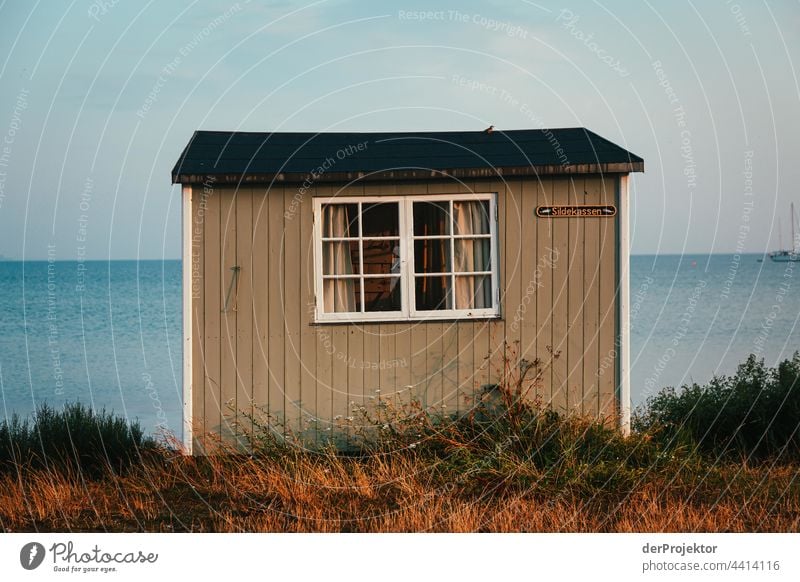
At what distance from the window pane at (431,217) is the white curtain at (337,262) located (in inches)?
28.9

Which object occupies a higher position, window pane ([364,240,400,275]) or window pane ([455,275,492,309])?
window pane ([364,240,400,275])

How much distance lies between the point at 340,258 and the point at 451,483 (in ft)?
Answer: 8.71

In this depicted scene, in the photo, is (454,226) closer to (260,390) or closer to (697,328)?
(260,390)

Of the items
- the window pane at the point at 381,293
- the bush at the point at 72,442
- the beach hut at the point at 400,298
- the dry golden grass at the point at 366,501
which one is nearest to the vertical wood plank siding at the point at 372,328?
the beach hut at the point at 400,298

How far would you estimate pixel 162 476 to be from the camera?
927 cm

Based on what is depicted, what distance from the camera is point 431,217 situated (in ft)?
31.9

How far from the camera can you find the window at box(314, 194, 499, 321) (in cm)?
963

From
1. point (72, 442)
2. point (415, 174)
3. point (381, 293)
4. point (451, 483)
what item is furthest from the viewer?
point (72, 442)

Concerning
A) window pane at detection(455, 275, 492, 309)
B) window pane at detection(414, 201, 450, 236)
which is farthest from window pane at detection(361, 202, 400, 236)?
window pane at detection(455, 275, 492, 309)

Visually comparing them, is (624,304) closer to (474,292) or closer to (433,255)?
(474,292)

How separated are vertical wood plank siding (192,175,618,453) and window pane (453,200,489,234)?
170 mm

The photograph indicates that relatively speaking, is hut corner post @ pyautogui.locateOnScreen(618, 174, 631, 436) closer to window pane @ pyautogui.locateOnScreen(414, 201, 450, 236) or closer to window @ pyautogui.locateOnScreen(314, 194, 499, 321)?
window @ pyautogui.locateOnScreen(314, 194, 499, 321)

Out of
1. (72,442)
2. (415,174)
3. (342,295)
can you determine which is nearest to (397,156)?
(415,174)
